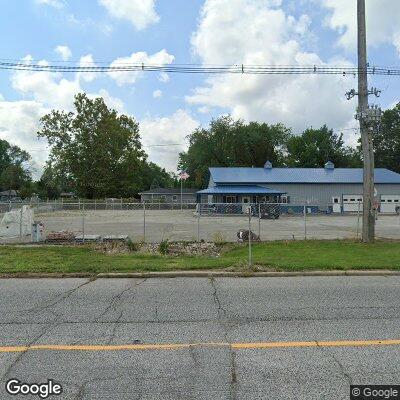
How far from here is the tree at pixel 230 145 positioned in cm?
7212

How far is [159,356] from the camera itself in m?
4.18

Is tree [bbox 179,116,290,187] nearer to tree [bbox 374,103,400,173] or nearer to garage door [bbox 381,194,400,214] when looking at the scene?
tree [bbox 374,103,400,173]

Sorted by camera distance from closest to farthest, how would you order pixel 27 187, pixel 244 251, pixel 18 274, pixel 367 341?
pixel 367 341
pixel 18 274
pixel 244 251
pixel 27 187

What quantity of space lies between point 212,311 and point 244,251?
6.82 metres

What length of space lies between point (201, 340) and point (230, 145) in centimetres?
6882

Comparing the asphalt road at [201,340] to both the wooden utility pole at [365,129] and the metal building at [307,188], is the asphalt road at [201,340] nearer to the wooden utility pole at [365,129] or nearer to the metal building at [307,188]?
the wooden utility pole at [365,129]

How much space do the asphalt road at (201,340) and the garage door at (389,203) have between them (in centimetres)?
4518

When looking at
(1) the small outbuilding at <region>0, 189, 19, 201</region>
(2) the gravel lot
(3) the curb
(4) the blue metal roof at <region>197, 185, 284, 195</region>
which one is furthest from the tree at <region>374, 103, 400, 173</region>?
(1) the small outbuilding at <region>0, 189, 19, 201</region>

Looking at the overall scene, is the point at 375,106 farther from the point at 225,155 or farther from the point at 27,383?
the point at 225,155

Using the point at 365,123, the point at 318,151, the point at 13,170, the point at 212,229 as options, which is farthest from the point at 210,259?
the point at 13,170

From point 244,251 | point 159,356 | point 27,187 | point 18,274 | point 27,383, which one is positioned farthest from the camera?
point 27,187

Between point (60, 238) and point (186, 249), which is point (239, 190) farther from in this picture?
point (186, 249)

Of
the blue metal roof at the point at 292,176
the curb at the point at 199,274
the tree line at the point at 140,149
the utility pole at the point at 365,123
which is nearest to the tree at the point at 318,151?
the tree line at the point at 140,149

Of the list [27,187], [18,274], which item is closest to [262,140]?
[27,187]
